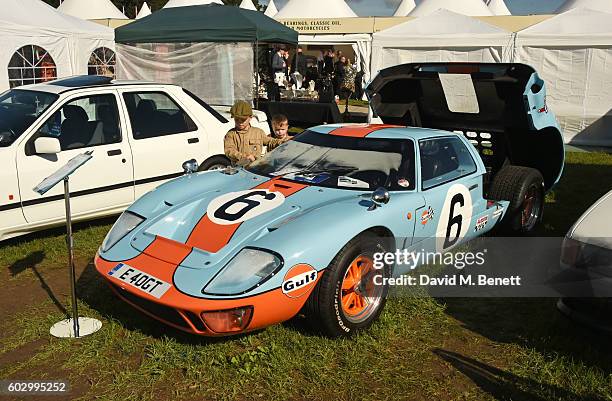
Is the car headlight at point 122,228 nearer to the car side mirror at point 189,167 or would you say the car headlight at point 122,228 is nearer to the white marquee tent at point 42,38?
the car side mirror at point 189,167

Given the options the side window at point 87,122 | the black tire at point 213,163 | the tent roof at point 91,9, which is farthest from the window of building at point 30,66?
the tent roof at point 91,9

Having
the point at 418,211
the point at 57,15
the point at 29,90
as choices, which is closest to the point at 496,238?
the point at 418,211

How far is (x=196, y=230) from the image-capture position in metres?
3.37

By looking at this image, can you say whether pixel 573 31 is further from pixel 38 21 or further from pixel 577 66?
pixel 38 21

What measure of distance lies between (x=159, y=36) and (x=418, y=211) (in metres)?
10.4

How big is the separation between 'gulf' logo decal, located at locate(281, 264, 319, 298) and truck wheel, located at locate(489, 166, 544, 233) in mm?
2633

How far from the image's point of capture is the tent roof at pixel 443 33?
1180cm

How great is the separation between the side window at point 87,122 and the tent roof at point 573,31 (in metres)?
9.26

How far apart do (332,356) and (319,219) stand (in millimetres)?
808

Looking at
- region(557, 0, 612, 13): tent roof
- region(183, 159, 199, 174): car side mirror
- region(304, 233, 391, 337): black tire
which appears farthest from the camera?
region(557, 0, 612, 13): tent roof

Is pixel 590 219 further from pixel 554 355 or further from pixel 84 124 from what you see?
pixel 84 124

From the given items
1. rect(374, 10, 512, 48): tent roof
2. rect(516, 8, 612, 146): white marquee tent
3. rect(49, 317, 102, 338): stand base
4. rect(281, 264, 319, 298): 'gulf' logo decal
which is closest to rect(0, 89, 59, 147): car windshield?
rect(49, 317, 102, 338): stand base

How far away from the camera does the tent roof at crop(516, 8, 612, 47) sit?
11.1 metres

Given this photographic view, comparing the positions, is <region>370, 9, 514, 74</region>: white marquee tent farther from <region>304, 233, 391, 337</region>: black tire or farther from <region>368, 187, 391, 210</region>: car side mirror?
<region>304, 233, 391, 337</region>: black tire
